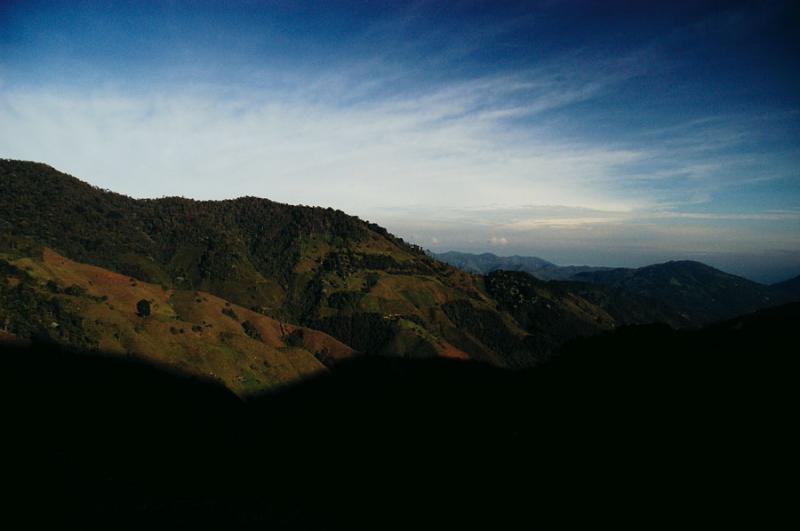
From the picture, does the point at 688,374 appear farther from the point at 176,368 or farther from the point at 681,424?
the point at 176,368

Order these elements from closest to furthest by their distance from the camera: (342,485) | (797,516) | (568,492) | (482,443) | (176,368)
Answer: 1. (797,516)
2. (568,492)
3. (482,443)
4. (342,485)
5. (176,368)

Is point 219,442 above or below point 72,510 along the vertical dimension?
below

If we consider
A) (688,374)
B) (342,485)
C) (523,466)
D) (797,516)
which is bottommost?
(342,485)

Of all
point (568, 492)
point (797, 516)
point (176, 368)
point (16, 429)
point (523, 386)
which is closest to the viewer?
point (797, 516)

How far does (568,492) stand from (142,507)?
175ft

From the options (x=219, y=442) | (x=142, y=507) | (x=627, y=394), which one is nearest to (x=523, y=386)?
(x=627, y=394)

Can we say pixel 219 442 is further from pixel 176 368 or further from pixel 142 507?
pixel 142 507

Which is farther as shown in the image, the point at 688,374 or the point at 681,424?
the point at 688,374

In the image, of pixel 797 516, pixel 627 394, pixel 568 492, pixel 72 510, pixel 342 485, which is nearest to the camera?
pixel 797 516

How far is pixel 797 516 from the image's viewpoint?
33.3m

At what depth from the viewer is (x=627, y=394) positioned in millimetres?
59781

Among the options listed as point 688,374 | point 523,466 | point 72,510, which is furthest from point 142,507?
point 688,374

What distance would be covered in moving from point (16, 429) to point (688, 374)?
5691 inches

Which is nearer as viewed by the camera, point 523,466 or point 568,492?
point 568,492
